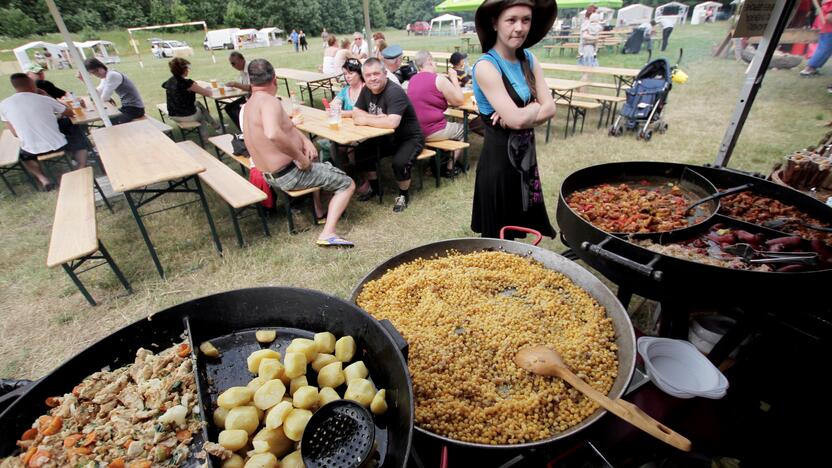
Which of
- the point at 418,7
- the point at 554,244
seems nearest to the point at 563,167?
the point at 554,244

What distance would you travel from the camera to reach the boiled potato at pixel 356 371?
1.21m

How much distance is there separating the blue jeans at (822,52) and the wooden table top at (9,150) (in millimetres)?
18802

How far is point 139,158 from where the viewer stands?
4191 mm

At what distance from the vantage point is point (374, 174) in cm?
590

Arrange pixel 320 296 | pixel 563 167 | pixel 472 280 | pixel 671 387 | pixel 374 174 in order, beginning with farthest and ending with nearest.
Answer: pixel 563 167 < pixel 374 174 < pixel 472 280 < pixel 671 387 < pixel 320 296

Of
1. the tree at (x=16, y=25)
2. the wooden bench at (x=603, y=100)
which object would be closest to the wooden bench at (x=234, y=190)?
the wooden bench at (x=603, y=100)

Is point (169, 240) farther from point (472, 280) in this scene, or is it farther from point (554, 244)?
point (554, 244)

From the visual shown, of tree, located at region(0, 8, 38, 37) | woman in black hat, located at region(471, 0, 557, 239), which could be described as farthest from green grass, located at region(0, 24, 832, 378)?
tree, located at region(0, 8, 38, 37)

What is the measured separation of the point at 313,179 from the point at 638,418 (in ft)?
13.4

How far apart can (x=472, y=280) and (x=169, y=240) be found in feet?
14.8

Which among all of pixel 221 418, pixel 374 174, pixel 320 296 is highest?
pixel 320 296

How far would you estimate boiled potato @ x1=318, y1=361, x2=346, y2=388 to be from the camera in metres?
1.18

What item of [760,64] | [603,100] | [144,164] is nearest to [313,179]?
[144,164]

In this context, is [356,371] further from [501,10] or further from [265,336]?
[501,10]
